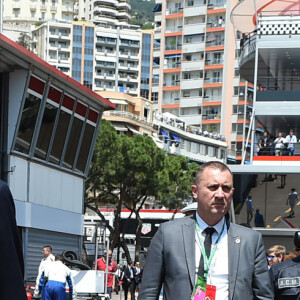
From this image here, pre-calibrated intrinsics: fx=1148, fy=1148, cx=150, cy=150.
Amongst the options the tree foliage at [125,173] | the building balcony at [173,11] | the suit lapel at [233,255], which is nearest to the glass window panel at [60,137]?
the suit lapel at [233,255]

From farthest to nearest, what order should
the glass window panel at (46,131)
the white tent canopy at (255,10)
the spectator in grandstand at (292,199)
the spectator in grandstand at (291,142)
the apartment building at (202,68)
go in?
the apartment building at (202,68)
the white tent canopy at (255,10)
the spectator in grandstand at (291,142)
the spectator in grandstand at (292,199)
the glass window panel at (46,131)

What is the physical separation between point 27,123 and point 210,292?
23012 millimetres

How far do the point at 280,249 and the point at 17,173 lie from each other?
15.8 m

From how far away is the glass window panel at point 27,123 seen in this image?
95.0ft

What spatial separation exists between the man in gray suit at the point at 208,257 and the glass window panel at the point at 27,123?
72.6ft

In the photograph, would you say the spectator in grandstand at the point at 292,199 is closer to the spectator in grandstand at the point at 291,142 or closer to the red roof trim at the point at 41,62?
the spectator in grandstand at the point at 291,142

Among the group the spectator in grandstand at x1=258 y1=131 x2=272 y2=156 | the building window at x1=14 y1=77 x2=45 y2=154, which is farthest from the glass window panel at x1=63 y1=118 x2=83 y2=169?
the spectator in grandstand at x1=258 y1=131 x2=272 y2=156

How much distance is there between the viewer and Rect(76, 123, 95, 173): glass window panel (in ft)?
115

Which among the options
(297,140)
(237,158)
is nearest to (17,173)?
(297,140)

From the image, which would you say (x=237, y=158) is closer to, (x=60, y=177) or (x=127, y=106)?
(x=127, y=106)

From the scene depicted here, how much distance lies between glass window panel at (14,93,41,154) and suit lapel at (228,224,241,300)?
22145 mm

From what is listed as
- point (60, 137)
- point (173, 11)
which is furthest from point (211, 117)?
point (60, 137)

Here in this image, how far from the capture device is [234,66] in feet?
499

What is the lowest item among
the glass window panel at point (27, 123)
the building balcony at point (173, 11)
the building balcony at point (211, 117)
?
the glass window panel at point (27, 123)
